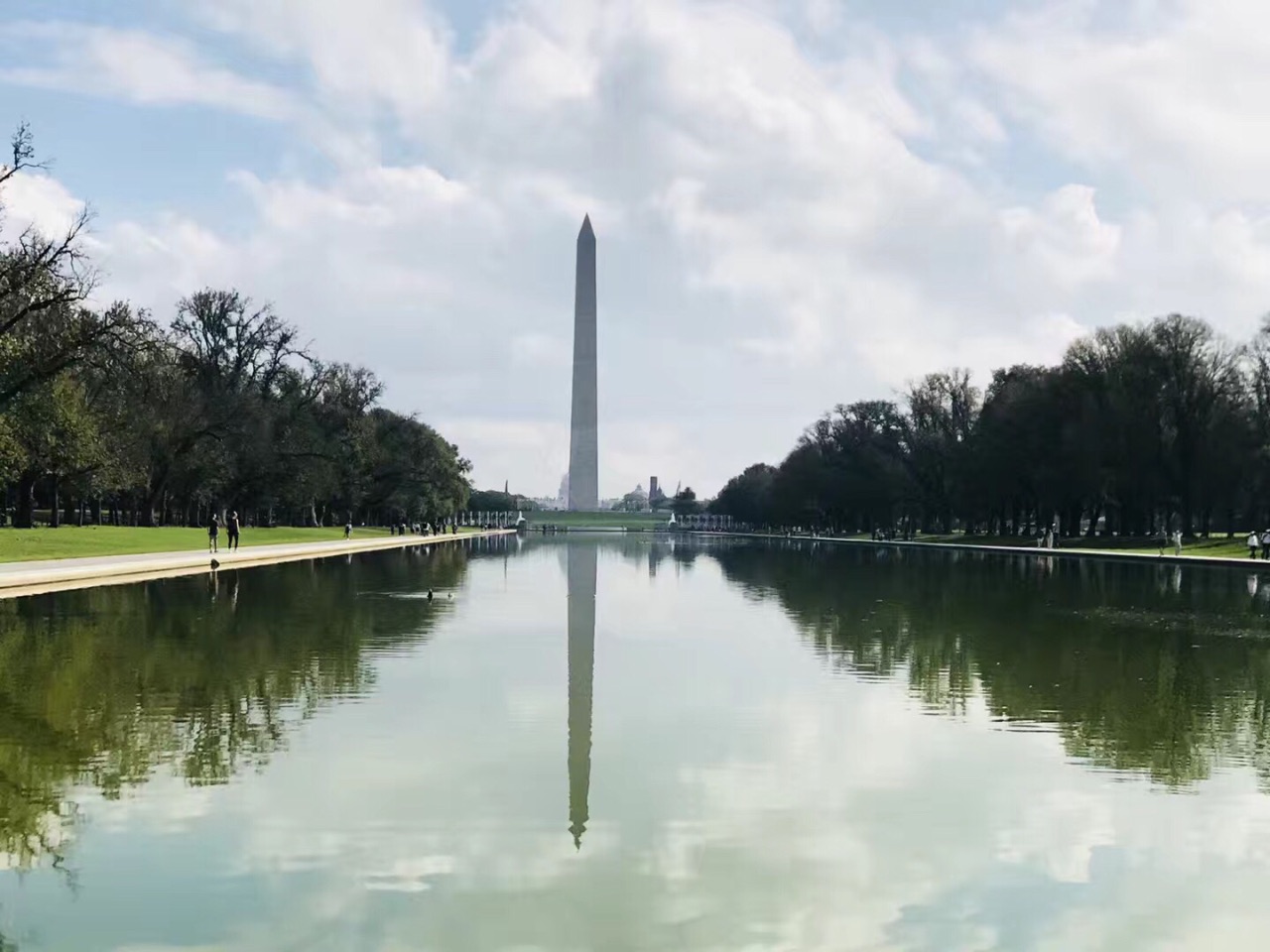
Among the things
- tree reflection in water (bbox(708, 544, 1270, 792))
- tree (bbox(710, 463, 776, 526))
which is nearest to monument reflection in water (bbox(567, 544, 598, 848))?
tree reflection in water (bbox(708, 544, 1270, 792))

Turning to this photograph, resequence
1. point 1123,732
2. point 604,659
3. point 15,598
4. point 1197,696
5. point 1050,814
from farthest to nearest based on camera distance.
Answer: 1. point 15,598
2. point 604,659
3. point 1197,696
4. point 1123,732
5. point 1050,814

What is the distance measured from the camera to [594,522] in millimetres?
142000

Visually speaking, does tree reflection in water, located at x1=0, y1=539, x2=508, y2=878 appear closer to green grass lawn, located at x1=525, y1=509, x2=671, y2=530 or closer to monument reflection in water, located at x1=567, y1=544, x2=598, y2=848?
monument reflection in water, located at x1=567, y1=544, x2=598, y2=848

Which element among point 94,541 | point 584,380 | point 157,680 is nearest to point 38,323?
point 94,541

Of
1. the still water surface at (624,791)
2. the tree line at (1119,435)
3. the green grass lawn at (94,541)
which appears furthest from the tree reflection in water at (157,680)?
the tree line at (1119,435)

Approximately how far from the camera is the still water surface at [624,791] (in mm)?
6145

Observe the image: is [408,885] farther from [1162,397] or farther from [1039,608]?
[1162,397]

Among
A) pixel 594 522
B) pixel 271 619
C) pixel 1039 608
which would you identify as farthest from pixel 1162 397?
pixel 594 522

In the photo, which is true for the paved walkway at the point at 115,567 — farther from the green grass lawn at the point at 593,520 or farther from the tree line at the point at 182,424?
the green grass lawn at the point at 593,520

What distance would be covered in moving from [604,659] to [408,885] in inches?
368

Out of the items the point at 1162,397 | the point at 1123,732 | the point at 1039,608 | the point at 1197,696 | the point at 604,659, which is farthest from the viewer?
the point at 1162,397

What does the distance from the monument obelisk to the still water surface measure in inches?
3537

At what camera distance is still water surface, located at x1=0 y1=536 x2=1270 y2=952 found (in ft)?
20.2

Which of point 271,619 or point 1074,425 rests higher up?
point 1074,425
